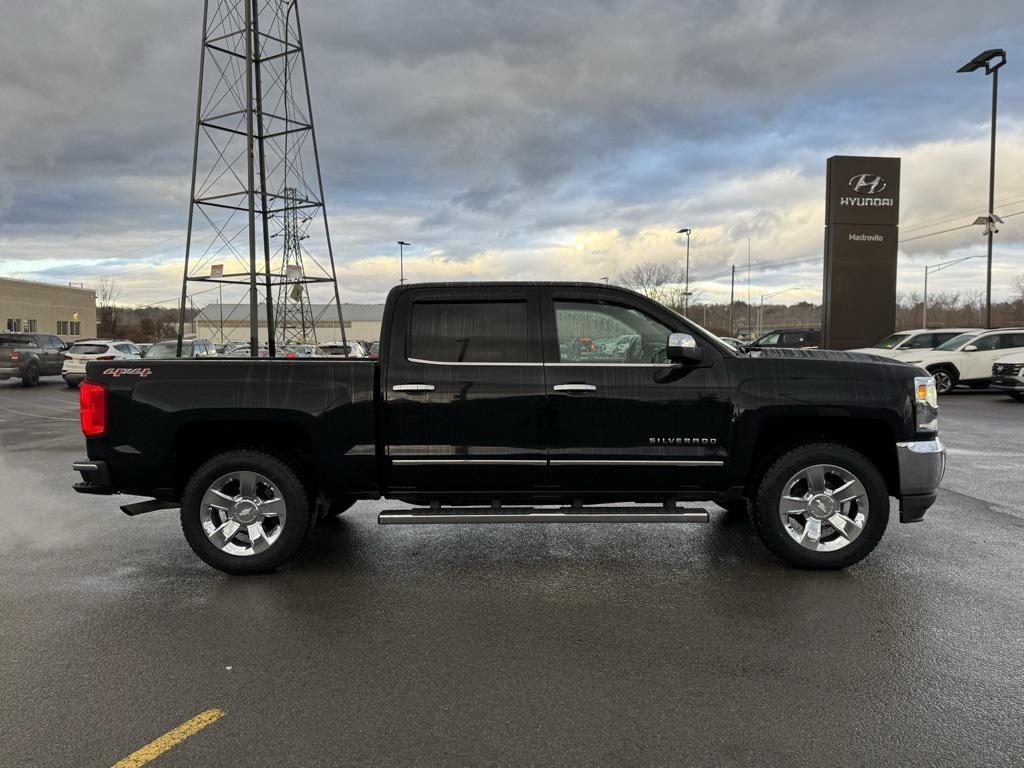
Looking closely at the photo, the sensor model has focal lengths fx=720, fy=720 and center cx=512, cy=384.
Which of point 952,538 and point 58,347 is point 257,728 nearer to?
point 952,538

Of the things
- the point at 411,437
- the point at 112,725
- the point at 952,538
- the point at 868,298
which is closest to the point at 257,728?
the point at 112,725

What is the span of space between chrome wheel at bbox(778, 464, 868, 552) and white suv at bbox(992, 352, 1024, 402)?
578 inches

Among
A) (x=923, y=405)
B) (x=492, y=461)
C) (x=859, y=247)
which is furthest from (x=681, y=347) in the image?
(x=859, y=247)

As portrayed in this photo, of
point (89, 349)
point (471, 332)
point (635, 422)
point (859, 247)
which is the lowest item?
point (635, 422)

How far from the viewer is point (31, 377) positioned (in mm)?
24234

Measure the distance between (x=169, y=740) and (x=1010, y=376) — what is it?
747 inches

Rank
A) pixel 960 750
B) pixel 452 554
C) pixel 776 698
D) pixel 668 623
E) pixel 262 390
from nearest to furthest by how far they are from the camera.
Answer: pixel 960 750 → pixel 776 698 → pixel 668 623 → pixel 262 390 → pixel 452 554

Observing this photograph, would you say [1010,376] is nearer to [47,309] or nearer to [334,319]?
[47,309]

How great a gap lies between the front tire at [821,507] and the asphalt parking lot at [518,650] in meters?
0.16

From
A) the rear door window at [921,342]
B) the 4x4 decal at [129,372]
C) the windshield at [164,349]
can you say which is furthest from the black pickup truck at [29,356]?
the rear door window at [921,342]

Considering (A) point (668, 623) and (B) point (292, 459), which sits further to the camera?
(B) point (292, 459)

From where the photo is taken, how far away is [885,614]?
4246 millimetres

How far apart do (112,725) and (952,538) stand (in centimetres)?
597

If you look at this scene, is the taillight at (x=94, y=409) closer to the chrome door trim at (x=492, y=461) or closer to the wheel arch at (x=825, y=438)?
the chrome door trim at (x=492, y=461)
